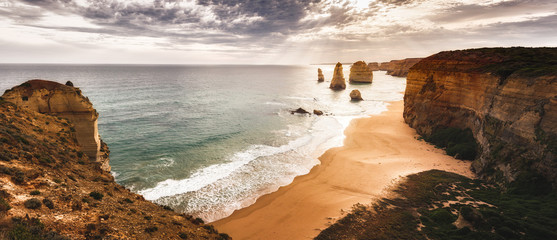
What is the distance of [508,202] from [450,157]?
11.7 m

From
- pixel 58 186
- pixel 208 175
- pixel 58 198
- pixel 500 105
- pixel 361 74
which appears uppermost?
pixel 361 74

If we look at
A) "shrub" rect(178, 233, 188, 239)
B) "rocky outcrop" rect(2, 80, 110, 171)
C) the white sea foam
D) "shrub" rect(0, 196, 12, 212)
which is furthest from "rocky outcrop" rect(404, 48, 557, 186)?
"rocky outcrop" rect(2, 80, 110, 171)

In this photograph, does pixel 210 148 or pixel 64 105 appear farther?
pixel 210 148

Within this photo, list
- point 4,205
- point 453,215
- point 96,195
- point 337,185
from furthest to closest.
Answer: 1. point 337,185
2. point 453,215
3. point 96,195
4. point 4,205

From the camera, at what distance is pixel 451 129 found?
3047 centimetres

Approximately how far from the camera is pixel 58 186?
416 inches

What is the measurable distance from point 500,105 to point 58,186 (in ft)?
116

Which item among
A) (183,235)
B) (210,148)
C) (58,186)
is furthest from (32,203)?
(210,148)

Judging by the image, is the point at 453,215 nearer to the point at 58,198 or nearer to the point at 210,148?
the point at 58,198

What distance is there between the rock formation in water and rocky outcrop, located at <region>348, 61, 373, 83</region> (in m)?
122

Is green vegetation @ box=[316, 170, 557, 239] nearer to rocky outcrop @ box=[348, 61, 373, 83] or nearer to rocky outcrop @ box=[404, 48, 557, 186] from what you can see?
rocky outcrop @ box=[404, 48, 557, 186]

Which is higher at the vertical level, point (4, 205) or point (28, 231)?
point (4, 205)

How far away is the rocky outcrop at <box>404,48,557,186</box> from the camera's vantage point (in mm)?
17906

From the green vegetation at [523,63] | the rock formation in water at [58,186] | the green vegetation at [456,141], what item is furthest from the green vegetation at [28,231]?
the green vegetation at [456,141]
